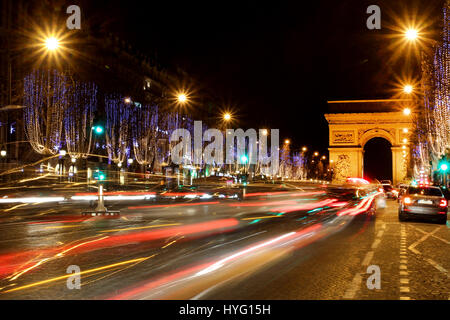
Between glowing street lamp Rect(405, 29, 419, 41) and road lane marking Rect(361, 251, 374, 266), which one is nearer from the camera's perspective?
road lane marking Rect(361, 251, 374, 266)

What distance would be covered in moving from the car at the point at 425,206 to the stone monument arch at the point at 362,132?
61.4 m

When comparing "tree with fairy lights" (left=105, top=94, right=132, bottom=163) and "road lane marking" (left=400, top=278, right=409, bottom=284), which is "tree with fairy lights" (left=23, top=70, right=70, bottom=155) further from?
"road lane marking" (left=400, top=278, right=409, bottom=284)

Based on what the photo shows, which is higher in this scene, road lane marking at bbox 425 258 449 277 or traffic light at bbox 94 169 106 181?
traffic light at bbox 94 169 106 181

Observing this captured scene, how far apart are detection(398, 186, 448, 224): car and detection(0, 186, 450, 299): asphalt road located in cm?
267

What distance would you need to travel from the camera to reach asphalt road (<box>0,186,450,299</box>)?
7324 millimetres

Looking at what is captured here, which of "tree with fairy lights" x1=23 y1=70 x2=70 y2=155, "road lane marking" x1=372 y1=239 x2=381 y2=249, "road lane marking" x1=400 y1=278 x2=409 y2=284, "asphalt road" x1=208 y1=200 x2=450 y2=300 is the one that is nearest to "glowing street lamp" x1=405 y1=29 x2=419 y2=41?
"asphalt road" x1=208 y1=200 x2=450 y2=300

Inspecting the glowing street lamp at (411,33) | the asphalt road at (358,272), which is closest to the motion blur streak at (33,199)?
the asphalt road at (358,272)

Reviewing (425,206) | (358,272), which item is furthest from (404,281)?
(425,206)

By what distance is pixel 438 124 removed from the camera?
37.9 metres

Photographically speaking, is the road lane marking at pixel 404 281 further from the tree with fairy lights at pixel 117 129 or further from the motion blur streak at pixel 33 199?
the tree with fairy lights at pixel 117 129

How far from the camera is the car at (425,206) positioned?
1969cm

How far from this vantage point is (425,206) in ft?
64.9

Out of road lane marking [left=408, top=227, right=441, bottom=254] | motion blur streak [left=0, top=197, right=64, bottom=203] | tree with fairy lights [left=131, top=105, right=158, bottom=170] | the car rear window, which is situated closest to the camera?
road lane marking [left=408, top=227, right=441, bottom=254]

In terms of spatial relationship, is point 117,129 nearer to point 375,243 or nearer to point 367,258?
point 375,243
